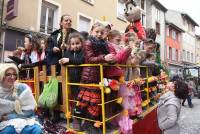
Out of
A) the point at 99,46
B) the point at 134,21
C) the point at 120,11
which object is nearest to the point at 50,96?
the point at 99,46

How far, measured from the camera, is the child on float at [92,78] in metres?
3.40

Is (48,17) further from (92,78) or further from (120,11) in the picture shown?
(92,78)

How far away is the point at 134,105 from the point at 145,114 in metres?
0.63

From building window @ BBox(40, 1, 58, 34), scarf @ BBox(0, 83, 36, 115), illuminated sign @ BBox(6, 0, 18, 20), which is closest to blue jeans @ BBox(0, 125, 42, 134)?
scarf @ BBox(0, 83, 36, 115)

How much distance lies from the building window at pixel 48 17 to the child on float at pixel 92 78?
940 cm

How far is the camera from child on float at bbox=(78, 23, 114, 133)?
340 cm

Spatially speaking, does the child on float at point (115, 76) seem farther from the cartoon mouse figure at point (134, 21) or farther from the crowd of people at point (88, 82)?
the cartoon mouse figure at point (134, 21)

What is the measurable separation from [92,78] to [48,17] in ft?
33.9

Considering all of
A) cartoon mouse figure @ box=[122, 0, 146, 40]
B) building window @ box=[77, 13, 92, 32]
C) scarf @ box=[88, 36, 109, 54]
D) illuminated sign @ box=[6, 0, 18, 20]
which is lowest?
scarf @ box=[88, 36, 109, 54]

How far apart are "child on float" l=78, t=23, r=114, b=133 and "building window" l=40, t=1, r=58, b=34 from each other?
9.40m

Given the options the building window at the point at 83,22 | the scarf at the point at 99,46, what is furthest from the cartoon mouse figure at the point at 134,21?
the building window at the point at 83,22

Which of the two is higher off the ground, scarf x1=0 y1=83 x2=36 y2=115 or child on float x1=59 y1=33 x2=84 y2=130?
child on float x1=59 y1=33 x2=84 y2=130

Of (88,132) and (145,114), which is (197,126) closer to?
(145,114)

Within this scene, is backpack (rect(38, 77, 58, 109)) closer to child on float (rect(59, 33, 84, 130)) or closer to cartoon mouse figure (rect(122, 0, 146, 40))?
child on float (rect(59, 33, 84, 130))
